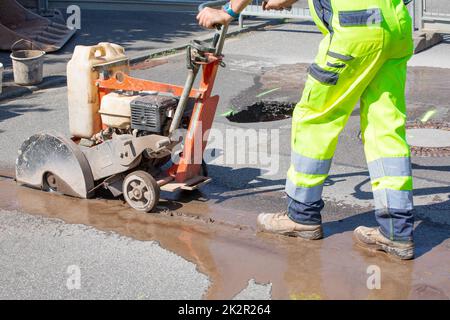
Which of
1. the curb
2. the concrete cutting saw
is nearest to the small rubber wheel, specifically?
the concrete cutting saw

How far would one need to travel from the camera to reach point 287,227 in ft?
17.3

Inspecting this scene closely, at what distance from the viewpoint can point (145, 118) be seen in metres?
5.75

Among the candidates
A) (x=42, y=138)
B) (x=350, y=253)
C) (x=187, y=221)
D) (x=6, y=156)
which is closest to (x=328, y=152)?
(x=350, y=253)

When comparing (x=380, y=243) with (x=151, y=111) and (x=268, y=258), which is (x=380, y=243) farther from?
(x=151, y=111)

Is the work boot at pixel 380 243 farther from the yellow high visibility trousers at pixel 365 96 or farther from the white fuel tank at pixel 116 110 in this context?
the white fuel tank at pixel 116 110

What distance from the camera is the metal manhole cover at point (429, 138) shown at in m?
6.98

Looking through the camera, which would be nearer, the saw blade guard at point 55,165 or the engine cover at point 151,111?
the engine cover at point 151,111

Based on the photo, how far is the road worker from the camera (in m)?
4.71

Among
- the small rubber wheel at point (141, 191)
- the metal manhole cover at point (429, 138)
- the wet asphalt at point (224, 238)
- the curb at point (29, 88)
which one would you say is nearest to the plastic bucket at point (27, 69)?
the curb at point (29, 88)

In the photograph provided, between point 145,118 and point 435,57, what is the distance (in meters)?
6.28

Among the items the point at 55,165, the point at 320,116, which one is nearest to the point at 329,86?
the point at 320,116

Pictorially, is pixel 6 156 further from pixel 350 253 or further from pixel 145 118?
pixel 350 253

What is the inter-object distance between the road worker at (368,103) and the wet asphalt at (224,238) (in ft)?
1.06
